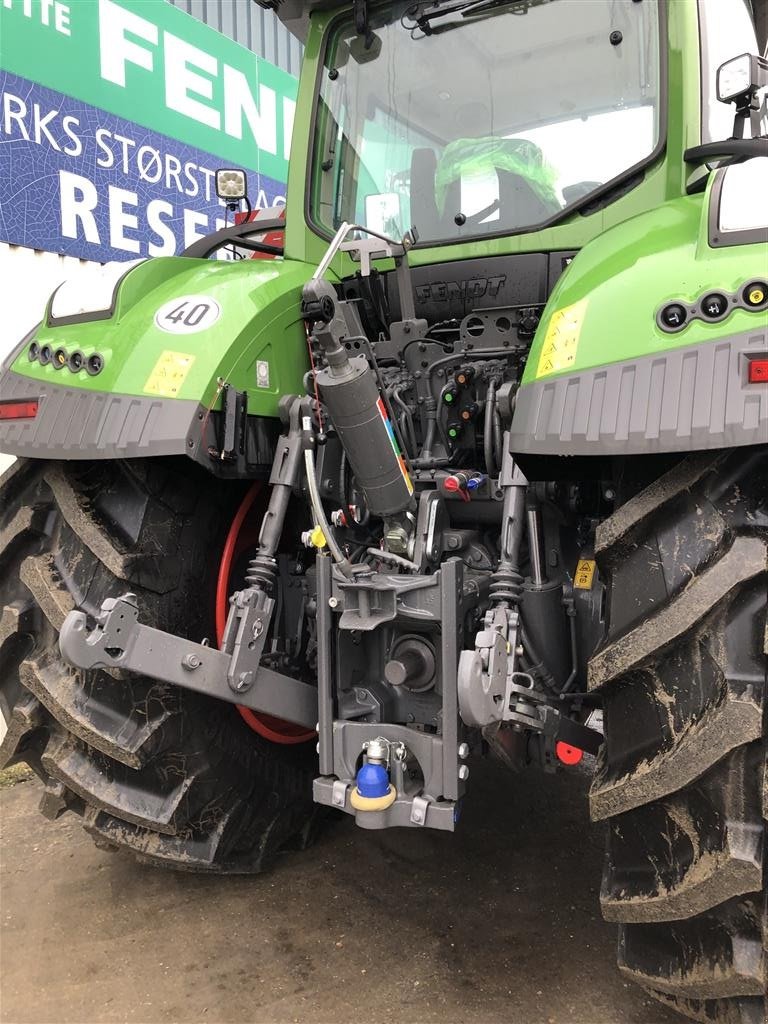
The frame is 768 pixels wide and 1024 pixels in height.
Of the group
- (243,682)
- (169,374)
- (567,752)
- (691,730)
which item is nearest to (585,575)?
(567,752)

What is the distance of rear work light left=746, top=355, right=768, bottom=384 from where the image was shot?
4.22 feet

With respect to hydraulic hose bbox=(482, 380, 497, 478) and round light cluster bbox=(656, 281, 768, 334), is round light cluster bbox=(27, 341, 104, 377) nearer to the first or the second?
hydraulic hose bbox=(482, 380, 497, 478)

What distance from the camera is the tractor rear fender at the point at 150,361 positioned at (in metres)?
1.82

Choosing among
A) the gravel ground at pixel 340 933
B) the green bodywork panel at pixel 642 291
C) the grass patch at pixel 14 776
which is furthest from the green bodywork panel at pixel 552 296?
the grass patch at pixel 14 776

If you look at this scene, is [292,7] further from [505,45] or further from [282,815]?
[282,815]

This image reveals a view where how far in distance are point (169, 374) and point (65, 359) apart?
0.31 meters

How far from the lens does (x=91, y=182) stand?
3.83m

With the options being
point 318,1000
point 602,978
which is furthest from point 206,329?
point 602,978

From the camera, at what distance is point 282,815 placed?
2469 millimetres

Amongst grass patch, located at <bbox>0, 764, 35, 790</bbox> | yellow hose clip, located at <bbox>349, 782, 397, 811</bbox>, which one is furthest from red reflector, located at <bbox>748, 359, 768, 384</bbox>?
grass patch, located at <bbox>0, 764, 35, 790</bbox>

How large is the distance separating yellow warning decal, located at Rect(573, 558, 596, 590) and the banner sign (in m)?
2.77

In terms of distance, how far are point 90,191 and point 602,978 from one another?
144 inches

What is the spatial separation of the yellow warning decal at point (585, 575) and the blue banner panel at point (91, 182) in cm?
269

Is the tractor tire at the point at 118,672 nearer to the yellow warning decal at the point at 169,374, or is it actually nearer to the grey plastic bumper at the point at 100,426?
the grey plastic bumper at the point at 100,426
